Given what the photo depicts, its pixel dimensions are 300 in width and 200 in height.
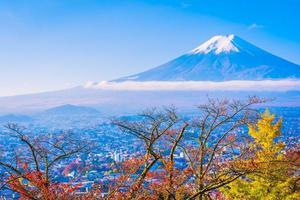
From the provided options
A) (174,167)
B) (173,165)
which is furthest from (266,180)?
(173,165)

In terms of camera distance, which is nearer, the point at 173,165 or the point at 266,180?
the point at 173,165

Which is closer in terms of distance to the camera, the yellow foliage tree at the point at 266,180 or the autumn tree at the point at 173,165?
the autumn tree at the point at 173,165

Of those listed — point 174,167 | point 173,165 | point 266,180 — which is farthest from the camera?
point 266,180

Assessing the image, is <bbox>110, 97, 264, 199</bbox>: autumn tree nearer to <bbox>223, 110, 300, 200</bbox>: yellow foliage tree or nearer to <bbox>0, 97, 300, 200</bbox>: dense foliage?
<bbox>0, 97, 300, 200</bbox>: dense foliage

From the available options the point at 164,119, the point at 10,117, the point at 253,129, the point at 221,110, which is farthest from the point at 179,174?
the point at 10,117

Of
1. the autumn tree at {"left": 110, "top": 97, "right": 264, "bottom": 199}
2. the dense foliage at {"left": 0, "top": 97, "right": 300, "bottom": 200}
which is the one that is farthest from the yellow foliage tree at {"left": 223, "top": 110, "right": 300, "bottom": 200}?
the autumn tree at {"left": 110, "top": 97, "right": 264, "bottom": 199}

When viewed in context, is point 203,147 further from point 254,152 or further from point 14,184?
point 14,184

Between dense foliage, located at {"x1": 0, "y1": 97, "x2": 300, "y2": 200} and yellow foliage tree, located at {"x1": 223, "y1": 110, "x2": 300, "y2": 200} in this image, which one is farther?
yellow foliage tree, located at {"x1": 223, "y1": 110, "x2": 300, "y2": 200}

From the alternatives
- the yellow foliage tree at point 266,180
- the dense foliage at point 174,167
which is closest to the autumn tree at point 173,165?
the dense foliage at point 174,167

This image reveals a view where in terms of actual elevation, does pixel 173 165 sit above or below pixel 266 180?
above

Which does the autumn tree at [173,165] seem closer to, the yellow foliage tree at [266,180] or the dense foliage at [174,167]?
the dense foliage at [174,167]

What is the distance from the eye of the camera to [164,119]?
15.7m

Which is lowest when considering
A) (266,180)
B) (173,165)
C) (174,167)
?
(266,180)

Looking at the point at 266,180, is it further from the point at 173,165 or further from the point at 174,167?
the point at 173,165
